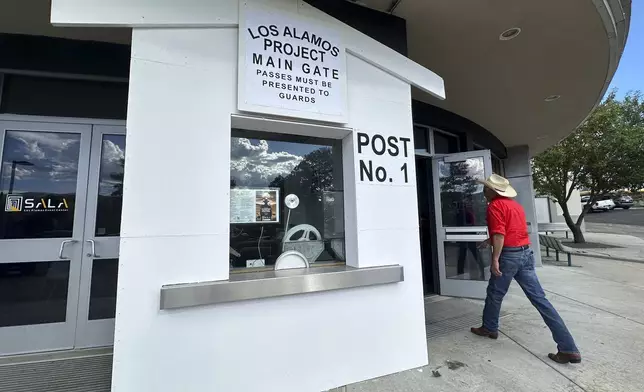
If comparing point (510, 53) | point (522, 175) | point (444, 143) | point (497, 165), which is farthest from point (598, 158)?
point (510, 53)

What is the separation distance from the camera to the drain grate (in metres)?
2.52

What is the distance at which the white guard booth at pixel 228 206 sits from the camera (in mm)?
2012

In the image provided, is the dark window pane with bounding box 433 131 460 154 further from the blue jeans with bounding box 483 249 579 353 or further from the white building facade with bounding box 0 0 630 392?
the blue jeans with bounding box 483 249 579 353

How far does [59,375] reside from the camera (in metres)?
2.70

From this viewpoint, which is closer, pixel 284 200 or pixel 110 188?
pixel 284 200

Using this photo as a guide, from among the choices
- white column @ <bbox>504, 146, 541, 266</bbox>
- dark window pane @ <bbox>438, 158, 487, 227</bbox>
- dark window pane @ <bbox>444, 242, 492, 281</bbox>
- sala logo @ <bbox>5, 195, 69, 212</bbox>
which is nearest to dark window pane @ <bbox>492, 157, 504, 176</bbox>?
white column @ <bbox>504, 146, 541, 266</bbox>

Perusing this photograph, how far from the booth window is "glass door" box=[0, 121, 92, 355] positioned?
196cm

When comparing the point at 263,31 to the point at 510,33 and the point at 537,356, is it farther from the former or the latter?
the point at 537,356

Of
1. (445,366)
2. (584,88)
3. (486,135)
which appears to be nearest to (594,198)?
(486,135)

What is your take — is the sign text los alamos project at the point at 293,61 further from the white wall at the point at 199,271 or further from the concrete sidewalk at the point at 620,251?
the concrete sidewalk at the point at 620,251

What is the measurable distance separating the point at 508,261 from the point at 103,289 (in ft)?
13.5

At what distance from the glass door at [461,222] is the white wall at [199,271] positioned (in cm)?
271

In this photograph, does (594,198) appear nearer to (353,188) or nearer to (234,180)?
(353,188)

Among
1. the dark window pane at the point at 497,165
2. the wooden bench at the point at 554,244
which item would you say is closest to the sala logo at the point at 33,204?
the dark window pane at the point at 497,165
